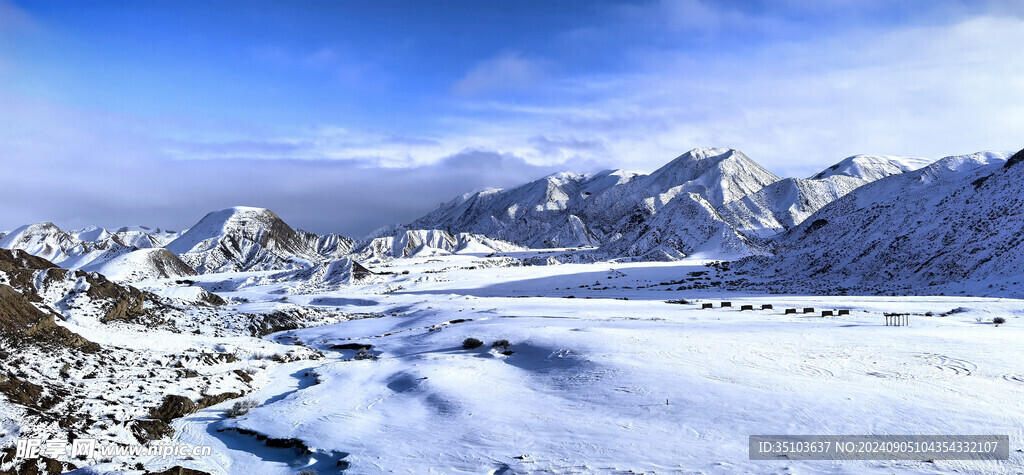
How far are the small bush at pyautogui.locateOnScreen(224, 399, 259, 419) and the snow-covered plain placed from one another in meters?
0.25

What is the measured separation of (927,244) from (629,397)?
51.2 meters

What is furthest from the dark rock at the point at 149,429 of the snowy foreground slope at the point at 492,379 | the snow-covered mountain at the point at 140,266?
the snow-covered mountain at the point at 140,266

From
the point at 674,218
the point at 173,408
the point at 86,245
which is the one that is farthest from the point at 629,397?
the point at 86,245

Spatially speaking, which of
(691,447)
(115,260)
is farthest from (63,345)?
(115,260)

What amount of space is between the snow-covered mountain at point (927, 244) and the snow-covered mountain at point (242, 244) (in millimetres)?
74120

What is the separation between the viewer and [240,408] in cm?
1365

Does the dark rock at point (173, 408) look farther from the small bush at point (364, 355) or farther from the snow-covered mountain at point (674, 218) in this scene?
the snow-covered mountain at point (674, 218)

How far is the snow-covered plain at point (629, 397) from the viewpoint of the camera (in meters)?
9.62

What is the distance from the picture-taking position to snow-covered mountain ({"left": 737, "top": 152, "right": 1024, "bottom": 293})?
141 ft

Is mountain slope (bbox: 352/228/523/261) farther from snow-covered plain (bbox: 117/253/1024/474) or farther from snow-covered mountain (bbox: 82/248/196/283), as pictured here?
snow-covered plain (bbox: 117/253/1024/474)

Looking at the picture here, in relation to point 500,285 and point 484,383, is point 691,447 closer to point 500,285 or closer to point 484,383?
point 484,383

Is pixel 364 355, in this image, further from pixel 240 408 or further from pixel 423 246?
pixel 423 246

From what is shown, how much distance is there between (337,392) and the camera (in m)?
15.4

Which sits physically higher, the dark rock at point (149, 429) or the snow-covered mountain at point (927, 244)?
the snow-covered mountain at point (927, 244)
